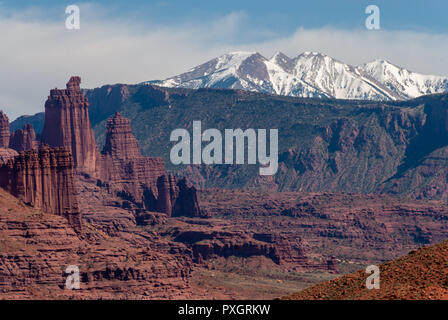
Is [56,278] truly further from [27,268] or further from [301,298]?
[301,298]

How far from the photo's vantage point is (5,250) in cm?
19750

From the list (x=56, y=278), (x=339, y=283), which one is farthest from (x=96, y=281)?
(x=339, y=283)

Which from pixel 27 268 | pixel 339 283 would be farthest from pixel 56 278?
pixel 339 283

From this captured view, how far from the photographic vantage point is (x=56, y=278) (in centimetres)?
19675
